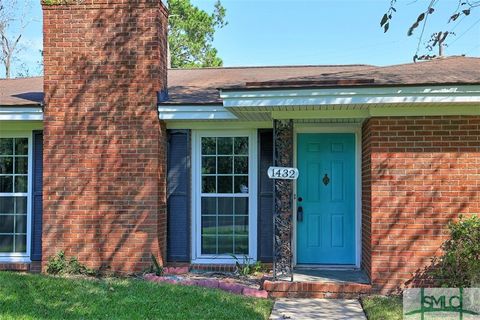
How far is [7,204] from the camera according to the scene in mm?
10109

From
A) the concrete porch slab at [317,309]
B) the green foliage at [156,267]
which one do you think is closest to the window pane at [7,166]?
the green foliage at [156,267]

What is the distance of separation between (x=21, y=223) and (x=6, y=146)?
1446 millimetres

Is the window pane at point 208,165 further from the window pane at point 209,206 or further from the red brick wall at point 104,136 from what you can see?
the red brick wall at point 104,136

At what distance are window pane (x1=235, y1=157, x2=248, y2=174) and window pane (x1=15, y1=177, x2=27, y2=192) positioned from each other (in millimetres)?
3882

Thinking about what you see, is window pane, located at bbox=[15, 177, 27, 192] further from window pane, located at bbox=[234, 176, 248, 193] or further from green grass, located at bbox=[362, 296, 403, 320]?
green grass, located at bbox=[362, 296, 403, 320]

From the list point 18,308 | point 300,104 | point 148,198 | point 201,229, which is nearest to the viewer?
point 18,308

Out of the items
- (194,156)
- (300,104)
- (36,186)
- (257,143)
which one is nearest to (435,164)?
(300,104)

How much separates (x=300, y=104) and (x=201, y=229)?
318cm

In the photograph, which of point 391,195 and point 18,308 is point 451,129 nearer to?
point 391,195

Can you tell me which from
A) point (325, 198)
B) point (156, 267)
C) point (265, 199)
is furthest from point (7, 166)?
point (325, 198)

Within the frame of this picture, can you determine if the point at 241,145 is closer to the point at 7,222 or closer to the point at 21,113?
the point at 21,113

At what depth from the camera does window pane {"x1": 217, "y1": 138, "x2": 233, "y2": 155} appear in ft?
31.9

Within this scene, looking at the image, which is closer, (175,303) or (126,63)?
(175,303)

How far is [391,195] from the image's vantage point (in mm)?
7844
